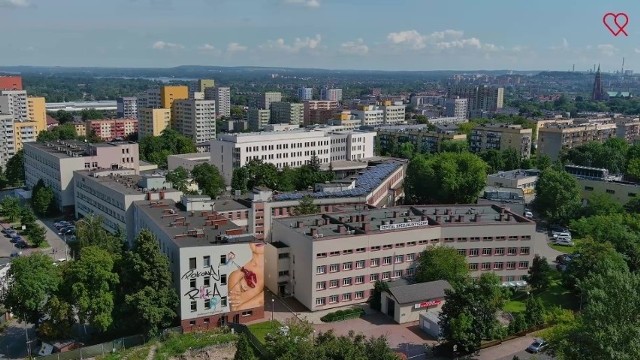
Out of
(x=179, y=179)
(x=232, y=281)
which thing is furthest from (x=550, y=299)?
(x=179, y=179)

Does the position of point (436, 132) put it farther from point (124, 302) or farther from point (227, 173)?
point (124, 302)

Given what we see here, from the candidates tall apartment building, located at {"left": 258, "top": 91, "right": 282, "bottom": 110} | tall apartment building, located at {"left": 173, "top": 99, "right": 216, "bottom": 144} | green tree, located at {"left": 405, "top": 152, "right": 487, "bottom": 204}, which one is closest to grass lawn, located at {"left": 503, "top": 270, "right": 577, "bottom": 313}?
green tree, located at {"left": 405, "top": 152, "right": 487, "bottom": 204}

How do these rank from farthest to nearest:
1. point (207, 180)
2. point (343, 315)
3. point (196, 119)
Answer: point (196, 119) < point (207, 180) < point (343, 315)

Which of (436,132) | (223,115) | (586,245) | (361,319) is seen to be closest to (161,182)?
(361,319)

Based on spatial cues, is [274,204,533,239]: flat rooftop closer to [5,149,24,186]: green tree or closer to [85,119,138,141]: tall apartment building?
[5,149,24,186]: green tree

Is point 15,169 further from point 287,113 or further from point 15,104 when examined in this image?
point 287,113

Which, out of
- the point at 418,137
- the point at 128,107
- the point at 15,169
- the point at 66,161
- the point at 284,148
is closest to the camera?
the point at 66,161

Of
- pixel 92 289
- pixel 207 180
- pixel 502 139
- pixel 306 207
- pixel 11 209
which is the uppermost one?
pixel 502 139
